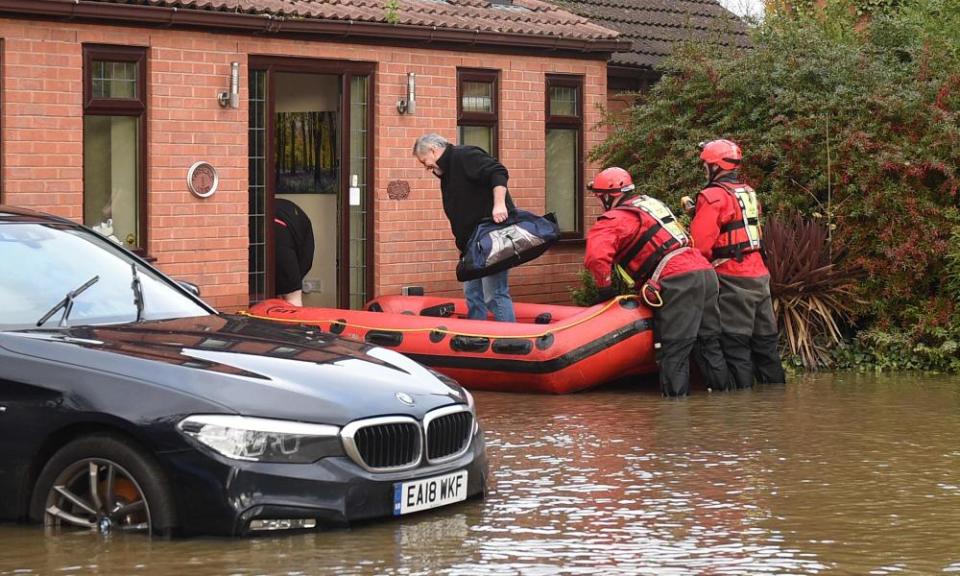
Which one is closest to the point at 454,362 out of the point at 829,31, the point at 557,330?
the point at 557,330

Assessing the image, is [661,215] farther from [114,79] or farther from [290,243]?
[114,79]

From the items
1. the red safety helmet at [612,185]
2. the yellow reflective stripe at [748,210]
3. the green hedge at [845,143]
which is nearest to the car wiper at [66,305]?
the red safety helmet at [612,185]

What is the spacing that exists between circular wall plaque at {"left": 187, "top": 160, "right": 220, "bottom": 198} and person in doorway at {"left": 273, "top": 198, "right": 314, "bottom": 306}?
85 cm

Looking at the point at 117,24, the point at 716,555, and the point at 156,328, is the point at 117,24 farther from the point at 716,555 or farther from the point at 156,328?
the point at 716,555

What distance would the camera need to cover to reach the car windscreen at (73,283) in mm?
8188

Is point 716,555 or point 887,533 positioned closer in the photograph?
point 716,555

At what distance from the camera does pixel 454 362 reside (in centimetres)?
1363

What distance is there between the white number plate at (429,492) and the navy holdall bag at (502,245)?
6.61m

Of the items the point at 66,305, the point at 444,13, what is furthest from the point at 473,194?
the point at 66,305

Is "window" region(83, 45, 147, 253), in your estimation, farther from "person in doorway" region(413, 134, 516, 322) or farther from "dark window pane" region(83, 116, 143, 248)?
"person in doorway" region(413, 134, 516, 322)

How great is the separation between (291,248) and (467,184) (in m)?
1.91

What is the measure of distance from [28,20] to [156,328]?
6.51 metres

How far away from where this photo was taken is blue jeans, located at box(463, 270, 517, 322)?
14.9m

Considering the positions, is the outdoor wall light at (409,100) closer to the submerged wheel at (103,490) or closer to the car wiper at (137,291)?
the car wiper at (137,291)
